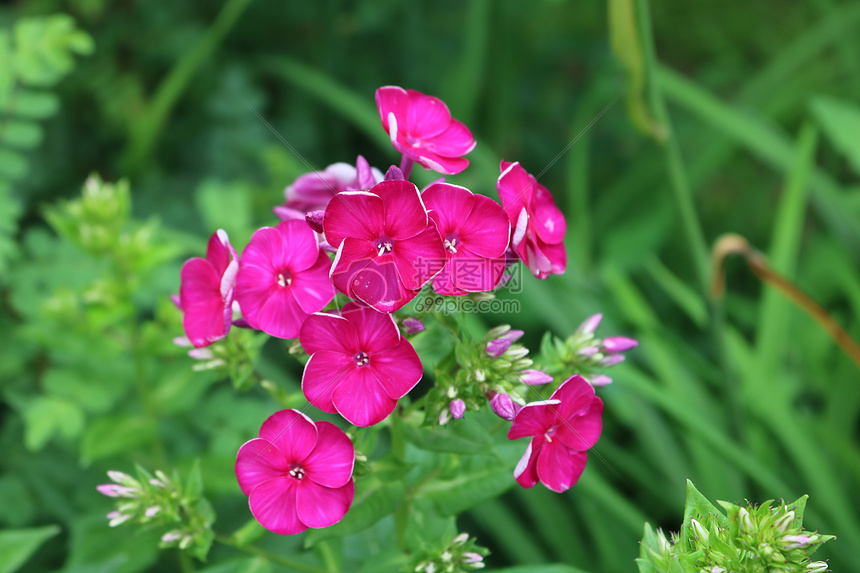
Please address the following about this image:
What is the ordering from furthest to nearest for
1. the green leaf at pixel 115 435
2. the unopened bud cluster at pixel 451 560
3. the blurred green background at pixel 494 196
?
the blurred green background at pixel 494 196
the green leaf at pixel 115 435
the unopened bud cluster at pixel 451 560

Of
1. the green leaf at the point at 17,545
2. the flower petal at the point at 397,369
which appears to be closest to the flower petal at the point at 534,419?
the flower petal at the point at 397,369

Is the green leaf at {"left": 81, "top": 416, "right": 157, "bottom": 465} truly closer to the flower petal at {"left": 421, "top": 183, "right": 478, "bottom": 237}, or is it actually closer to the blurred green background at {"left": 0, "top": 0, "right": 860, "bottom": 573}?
the blurred green background at {"left": 0, "top": 0, "right": 860, "bottom": 573}

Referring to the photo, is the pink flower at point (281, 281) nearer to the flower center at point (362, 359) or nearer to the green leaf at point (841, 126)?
the flower center at point (362, 359)

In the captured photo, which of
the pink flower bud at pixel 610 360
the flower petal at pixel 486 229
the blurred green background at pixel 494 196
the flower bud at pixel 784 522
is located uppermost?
the flower petal at pixel 486 229

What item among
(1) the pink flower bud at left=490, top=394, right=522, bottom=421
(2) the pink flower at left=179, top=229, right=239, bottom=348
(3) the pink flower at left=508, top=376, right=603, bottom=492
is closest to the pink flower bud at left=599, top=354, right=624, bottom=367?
(3) the pink flower at left=508, top=376, right=603, bottom=492

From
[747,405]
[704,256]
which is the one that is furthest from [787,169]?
[747,405]

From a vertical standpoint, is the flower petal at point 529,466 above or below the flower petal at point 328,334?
below
